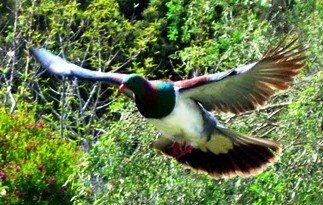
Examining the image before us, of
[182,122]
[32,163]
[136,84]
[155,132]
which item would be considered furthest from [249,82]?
[32,163]

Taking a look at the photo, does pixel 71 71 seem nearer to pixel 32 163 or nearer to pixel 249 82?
pixel 249 82

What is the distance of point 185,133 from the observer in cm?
581

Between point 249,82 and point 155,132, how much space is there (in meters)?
0.96

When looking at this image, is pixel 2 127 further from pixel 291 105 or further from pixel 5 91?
pixel 291 105

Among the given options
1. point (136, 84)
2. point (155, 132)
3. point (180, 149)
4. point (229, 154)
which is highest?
point (136, 84)

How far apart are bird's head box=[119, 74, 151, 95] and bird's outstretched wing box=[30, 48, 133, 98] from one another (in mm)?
138

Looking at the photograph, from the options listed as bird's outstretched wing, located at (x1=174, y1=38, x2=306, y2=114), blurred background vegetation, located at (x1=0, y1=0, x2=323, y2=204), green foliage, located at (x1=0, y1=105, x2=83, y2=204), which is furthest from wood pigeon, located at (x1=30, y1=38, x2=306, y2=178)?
green foliage, located at (x1=0, y1=105, x2=83, y2=204)

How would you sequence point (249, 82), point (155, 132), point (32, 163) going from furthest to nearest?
point (32, 163) → point (155, 132) → point (249, 82)

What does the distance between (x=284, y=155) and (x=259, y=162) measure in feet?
0.92

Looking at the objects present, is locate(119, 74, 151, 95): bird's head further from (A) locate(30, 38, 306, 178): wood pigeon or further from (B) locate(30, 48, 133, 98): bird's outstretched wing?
(B) locate(30, 48, 133, 98): bird's outstretched wing

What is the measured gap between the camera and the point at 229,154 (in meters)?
6.03

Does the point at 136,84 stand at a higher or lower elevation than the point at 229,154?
higher

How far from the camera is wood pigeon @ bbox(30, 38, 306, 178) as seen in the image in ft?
17.7

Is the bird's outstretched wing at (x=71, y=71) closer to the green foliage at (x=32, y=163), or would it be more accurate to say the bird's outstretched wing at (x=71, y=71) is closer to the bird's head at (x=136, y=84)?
the bird's head at (x=136, y=84)
